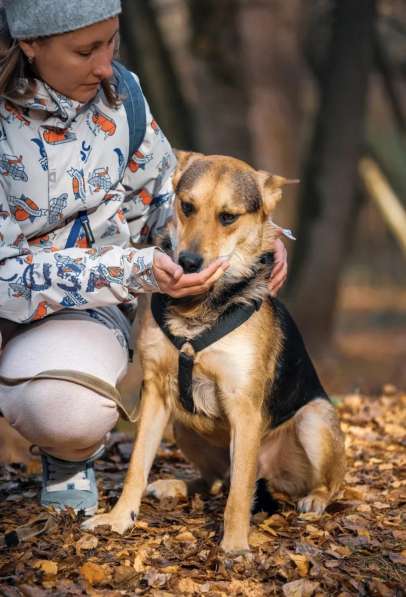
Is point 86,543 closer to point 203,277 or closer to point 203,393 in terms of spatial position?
point 203,393

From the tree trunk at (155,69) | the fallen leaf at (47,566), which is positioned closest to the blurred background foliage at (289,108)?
the tree trunk at (155,69)

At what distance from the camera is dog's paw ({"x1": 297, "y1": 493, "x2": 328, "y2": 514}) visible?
450cm

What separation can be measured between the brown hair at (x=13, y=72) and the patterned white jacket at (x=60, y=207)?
48mm

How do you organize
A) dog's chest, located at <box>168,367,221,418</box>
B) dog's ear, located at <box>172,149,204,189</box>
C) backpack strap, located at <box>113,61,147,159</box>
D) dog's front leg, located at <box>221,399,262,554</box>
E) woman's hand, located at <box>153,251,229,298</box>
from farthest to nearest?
1. dog's ear, located at <box>172,149,204,189</box>
2. backpack strap, located at <box>113,61,147,159</box>
3. dog's chest, located at <box>168,367,221,418</box>
4. dog's front leg, located at <box>221,399,262,554</box>
5. woman's hand, located at <box>153,251,229,298</box>

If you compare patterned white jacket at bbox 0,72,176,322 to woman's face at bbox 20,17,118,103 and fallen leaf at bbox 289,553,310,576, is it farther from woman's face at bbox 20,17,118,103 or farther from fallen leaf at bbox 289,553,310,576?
fallen leaf at bbox 289,553,310,576

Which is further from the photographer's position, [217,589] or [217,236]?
[217,236]

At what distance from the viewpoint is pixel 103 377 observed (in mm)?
4074

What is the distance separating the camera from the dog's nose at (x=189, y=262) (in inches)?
158

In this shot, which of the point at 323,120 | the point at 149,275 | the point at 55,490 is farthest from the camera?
the point at 323,120

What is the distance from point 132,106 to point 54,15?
703 millimetres

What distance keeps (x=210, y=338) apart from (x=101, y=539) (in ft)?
3.21

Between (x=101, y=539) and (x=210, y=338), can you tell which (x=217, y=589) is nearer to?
(x=101, y=539)

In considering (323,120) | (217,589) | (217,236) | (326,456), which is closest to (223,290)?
(217,236)

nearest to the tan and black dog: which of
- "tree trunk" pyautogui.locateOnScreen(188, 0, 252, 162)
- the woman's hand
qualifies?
the woman's hand
